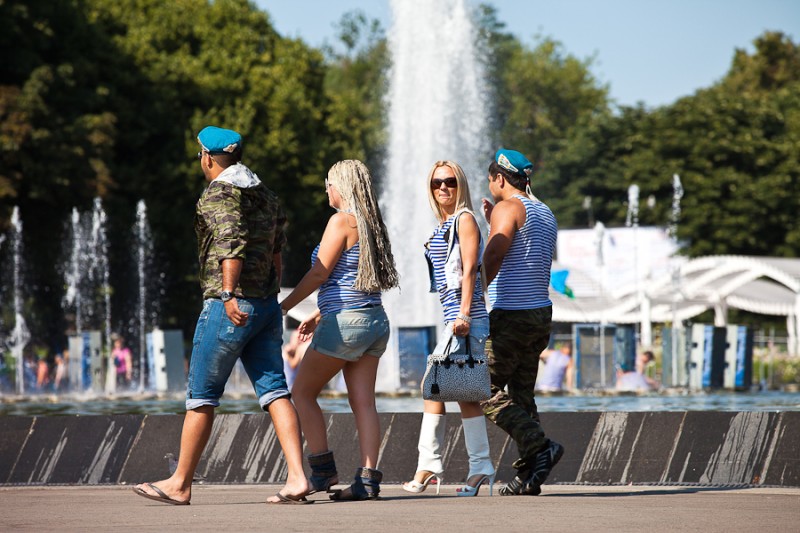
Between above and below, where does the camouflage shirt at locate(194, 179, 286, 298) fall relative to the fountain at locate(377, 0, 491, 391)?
below

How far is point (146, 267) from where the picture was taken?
151 ft

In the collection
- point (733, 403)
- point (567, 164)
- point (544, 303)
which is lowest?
point (733, 403)

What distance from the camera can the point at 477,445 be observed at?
8062 mm

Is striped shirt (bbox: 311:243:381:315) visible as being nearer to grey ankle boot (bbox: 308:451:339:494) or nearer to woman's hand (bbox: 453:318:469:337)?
woman's hand (bbox: 453:318:469:337)

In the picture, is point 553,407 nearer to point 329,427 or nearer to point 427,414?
point 329,427

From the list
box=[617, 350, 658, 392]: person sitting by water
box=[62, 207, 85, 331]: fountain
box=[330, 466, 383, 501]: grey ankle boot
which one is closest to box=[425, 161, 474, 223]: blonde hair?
box=[330, 466, 383, 501]: grey ankle boot

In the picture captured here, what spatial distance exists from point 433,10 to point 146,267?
13385 millimetres

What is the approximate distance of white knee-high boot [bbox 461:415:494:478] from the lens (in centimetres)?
802

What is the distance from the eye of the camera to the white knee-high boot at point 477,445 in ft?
26.3

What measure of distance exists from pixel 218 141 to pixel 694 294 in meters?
39.7

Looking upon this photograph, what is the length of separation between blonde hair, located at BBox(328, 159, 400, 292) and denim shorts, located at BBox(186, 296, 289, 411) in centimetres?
52

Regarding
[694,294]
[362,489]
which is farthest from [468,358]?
[694,294]

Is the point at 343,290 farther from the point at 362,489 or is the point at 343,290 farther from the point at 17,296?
the point at 17,296

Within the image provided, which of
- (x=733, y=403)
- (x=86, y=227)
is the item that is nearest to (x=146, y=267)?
(x=86, y=227)
